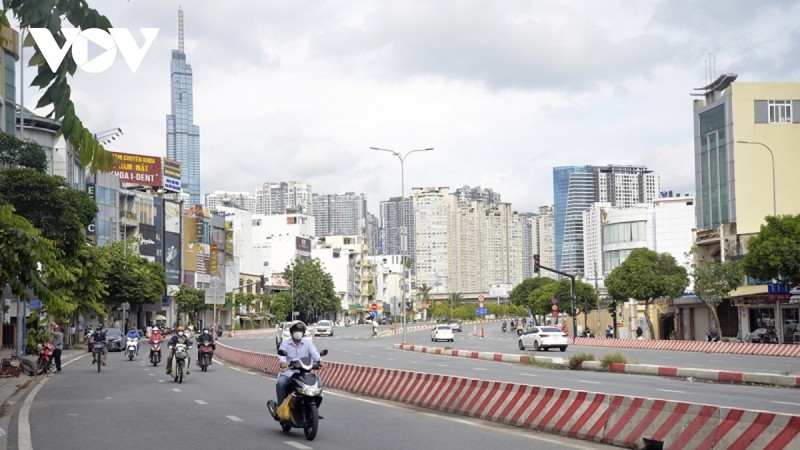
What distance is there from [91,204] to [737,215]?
4357 centimetres

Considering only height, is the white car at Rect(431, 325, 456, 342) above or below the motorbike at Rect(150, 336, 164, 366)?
below

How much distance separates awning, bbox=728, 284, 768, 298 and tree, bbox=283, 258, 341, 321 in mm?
88530

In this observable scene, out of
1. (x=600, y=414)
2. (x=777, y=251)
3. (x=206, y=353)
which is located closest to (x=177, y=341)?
(x=206, y=353)

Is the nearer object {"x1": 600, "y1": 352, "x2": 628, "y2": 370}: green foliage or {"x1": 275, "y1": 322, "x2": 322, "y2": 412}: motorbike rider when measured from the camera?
{"x1": 275, "y1": 322, "x2": 322, "y2": 412}: motorbike rider

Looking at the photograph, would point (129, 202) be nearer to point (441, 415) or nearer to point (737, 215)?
point (737, 215)

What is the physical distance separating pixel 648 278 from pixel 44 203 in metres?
43.8

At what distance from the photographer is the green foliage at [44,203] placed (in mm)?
45719

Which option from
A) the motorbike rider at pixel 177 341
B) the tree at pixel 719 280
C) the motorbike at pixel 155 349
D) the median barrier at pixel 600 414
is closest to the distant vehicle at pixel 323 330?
the tree at pixel 719 280

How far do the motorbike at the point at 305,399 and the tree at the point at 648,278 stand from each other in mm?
61968

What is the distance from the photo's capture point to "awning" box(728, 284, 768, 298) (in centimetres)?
6345

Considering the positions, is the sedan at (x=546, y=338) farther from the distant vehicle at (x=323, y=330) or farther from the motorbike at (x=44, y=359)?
the distant vehicle at (x=323, y=330)

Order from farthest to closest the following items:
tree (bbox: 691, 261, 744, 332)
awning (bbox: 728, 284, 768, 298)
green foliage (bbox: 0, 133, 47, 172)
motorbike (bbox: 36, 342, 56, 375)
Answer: awning (bbox: 728, 284, 768, 298) → tree (bbox: 691, 261, 744, 332) → green foliage (bbox: 0, 133, 47, 172) → motorbike (bbox: 36, 342, 56, 375)

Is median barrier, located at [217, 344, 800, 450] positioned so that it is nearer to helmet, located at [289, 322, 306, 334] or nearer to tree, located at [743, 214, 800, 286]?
helmet, located at [289, 322, 306, 334]

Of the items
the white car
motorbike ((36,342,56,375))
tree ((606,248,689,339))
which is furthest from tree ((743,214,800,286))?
motorbike ((36,342,56,375))
